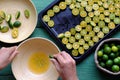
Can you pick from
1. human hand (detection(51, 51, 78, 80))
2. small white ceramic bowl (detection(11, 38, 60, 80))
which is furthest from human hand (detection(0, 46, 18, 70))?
human hand (detection(51, 51, 78, 80))

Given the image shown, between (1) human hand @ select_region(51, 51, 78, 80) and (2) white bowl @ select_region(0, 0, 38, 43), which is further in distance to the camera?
(2) white bowl @ select_region(0, 0, 38, 43)

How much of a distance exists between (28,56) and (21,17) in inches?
5.8

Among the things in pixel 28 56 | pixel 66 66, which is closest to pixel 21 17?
pixel 28 56

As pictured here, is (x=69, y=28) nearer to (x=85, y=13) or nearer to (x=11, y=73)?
(x=85, y=13)

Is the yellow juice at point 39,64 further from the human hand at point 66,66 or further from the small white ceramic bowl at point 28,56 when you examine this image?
the human hand at point 66,66

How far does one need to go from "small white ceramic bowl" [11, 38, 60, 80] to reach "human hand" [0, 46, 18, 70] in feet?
0.14

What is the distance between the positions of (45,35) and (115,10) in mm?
275

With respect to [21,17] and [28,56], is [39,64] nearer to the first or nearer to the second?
[28,56]

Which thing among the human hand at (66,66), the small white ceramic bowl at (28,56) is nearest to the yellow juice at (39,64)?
the small white ceramic bowl at (28,56)

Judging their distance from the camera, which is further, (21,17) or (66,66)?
(21,17)

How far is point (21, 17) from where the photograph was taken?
1.18 meters

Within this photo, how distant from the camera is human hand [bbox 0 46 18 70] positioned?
1069 mm

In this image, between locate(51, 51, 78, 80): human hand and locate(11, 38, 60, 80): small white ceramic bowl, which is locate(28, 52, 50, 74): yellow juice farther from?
locate(51, 51, 78, 80): human hand

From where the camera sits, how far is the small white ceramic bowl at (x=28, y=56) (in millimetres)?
1131
